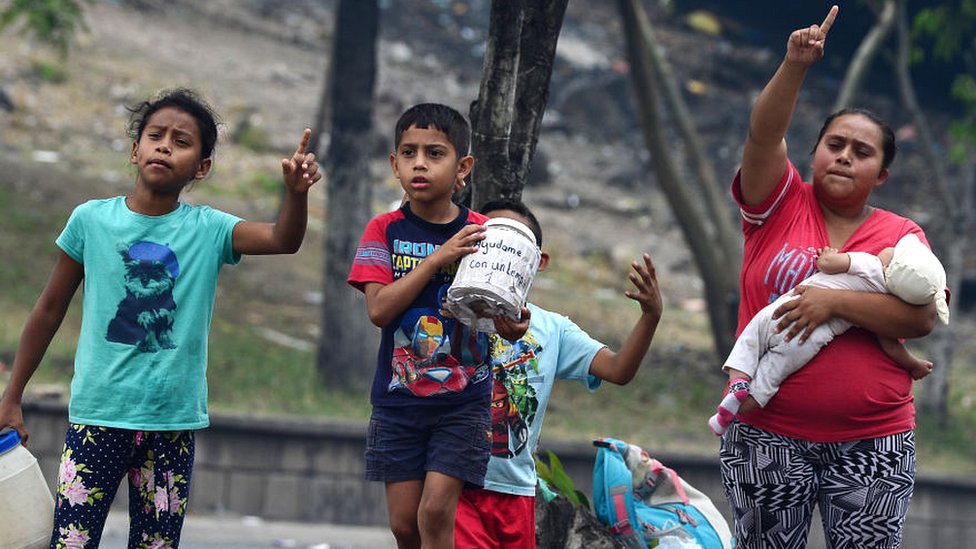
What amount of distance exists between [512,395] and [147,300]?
44.0 inches

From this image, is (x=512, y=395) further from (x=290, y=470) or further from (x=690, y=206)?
(x=690, y=206)

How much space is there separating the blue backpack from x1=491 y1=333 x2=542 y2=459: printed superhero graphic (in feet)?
1.62

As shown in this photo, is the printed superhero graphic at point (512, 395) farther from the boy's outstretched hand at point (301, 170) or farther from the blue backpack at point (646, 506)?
the boy's outstretched hand at point (301, 170)

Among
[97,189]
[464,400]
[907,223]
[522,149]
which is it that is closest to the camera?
[464,400]

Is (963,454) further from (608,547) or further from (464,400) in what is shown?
(464,400)

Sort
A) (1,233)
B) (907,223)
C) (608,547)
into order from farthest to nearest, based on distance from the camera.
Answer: (1,233) → (608,547) → (907,223)

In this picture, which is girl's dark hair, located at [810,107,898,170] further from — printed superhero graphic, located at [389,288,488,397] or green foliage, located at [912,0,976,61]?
green foliage, located at [912,0,976,61]

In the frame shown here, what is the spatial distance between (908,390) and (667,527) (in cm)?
100

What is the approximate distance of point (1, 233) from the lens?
12.3 metres

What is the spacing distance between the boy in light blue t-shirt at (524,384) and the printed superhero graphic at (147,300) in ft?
3.01

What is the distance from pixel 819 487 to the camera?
3.98 meters

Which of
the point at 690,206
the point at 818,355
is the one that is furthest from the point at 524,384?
the point at 690,206

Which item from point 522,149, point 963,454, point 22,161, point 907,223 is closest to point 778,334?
point 907,223

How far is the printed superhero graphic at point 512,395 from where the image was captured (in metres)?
4.17
